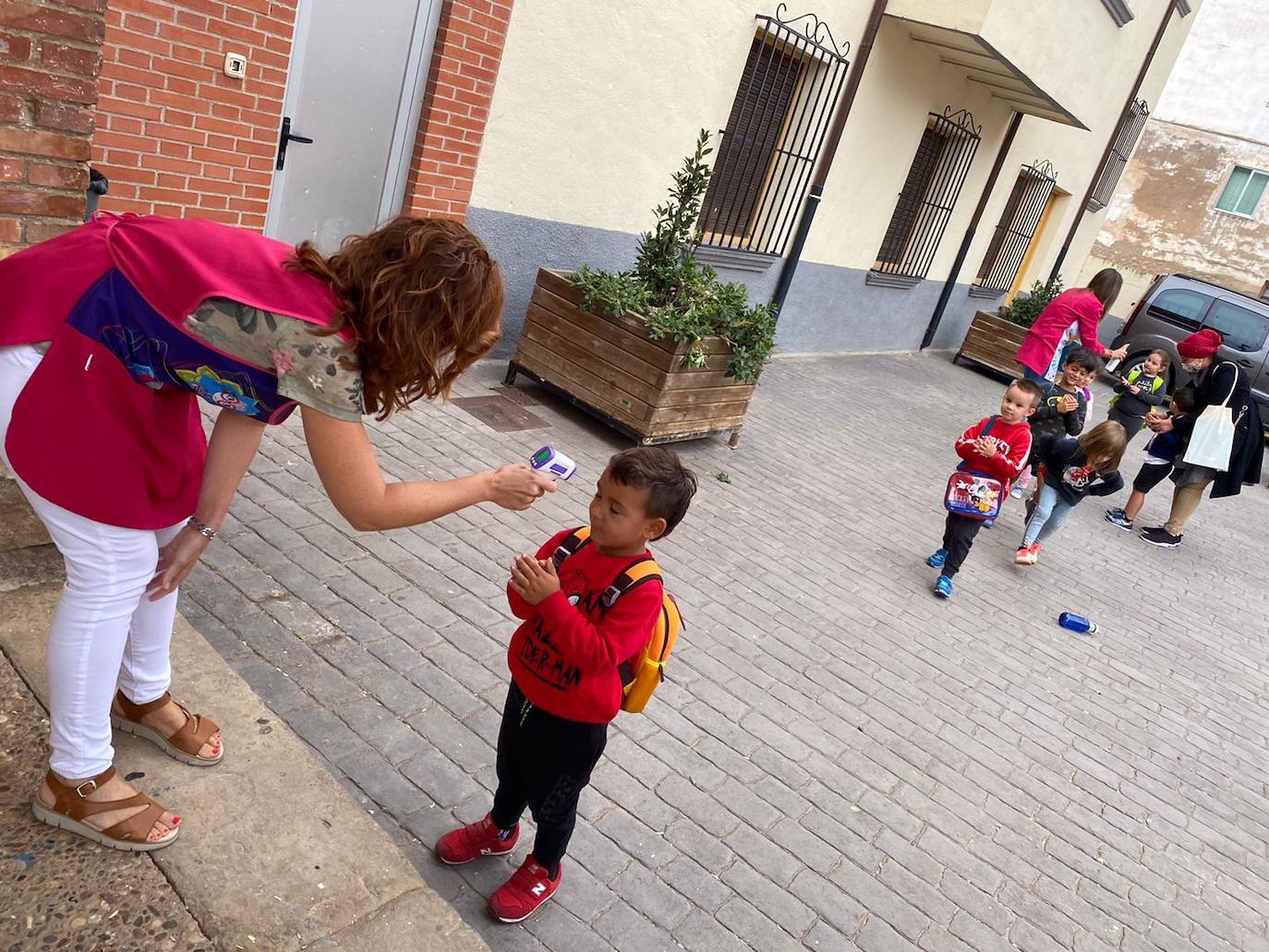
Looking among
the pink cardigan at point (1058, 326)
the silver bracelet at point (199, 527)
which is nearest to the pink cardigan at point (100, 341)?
the silver bracelet at point (199, 527)

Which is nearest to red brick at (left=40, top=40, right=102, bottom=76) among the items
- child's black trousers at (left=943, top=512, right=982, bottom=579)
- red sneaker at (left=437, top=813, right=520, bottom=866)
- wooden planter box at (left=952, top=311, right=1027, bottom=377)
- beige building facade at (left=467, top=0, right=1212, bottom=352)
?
red sneaker at (left=437, top=813, right=520, bottom=866)

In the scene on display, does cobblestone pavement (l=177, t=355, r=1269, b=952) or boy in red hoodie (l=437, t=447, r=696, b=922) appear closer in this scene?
boy in red hoodie (l=437, t=447, r=696, b=922)

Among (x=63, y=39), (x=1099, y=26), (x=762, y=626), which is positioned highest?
(x=1099, y=26)

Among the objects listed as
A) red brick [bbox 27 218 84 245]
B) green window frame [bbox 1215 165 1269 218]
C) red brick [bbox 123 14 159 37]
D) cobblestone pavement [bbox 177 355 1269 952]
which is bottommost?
cobblestone pavement [bbox 177 355 1269 952]

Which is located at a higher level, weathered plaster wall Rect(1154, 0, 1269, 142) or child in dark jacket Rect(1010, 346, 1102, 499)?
weathered plaster wall Rect(1154, 0, 1269, 142)

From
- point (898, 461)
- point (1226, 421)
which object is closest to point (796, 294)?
point (898, 461)

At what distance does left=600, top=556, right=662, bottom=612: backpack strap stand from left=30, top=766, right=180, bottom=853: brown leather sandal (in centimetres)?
108

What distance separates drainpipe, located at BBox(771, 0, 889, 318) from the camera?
30.0 ft

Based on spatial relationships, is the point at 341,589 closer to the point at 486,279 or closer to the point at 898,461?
the point at 486,279

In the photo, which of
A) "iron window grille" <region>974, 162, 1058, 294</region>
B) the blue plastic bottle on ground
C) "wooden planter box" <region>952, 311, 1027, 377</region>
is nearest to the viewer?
the blue plastic bottle on ground

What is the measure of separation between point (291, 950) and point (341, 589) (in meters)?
1.90

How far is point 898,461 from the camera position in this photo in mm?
8125

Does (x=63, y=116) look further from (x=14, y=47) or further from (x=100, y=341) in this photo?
(x=100, y=341)

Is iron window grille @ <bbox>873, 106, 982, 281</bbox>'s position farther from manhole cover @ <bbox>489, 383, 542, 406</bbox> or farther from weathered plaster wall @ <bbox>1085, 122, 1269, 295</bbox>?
weathered plaster wall @ <bbox>1085, 122, 1269, 295</bbox>
